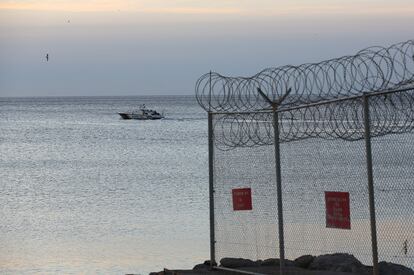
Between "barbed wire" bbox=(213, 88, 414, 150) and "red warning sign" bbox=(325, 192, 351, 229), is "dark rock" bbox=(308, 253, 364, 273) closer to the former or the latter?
"barbed wire" bbox=(213, 88, 414, 150)

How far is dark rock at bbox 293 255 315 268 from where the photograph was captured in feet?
52.3

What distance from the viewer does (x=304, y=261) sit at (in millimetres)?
16016

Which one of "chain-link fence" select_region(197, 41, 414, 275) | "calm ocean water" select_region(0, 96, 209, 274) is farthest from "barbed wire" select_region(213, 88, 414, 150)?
"calm ocean water" select_region(0, 96, 209, 274)

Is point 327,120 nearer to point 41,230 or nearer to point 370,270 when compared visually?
point 370,270

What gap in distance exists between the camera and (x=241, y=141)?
15625mm

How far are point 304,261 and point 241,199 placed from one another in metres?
1.74

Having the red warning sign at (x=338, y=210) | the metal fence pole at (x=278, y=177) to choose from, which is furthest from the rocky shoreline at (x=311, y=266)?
the red warning sign at (x=338, y=210)

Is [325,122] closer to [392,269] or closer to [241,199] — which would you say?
[241,199]

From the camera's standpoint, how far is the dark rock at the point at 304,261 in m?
16.0

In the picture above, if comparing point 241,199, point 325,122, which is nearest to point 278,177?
point 325,122

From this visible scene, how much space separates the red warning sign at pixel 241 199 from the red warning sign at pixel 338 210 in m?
2.70

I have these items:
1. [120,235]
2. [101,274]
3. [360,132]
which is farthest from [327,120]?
[120,235]

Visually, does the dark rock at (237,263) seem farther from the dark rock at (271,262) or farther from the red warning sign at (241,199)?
the red warning sign at (241,199)

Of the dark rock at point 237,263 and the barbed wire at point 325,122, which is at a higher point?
the barbed wire at point 325,122
